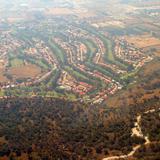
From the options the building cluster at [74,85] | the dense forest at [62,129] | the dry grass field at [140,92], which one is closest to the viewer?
the dense forest at [62,129]

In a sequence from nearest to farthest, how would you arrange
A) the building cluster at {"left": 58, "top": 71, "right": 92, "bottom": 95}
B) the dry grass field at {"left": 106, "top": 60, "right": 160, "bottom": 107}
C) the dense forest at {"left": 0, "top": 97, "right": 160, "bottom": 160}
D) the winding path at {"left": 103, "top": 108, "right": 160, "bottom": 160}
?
1. the winding path at {"left": 103, "top": 108, "right": 160, "bottom": 160}
2. the dense forest at {"left": 0, "top": 97, "right": 160, "bottom": 160}
3. the dry grass field at {"left": 106, "top": 60, "right": 160, "bottom": 107}
4. the building cluster at {"left": 58, "top": 71, "right": 92, "bottom": 95}

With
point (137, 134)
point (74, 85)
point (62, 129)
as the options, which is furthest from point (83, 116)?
point (74, 85)

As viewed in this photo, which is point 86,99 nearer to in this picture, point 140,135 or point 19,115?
point 19,115

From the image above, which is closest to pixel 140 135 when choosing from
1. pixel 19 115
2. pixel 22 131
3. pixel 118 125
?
pixel 118 125

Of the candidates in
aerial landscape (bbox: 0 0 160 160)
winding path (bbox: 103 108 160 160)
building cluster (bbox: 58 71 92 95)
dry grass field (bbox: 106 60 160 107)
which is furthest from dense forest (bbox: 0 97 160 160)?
building cluster (bbox: 58 71 92 95)

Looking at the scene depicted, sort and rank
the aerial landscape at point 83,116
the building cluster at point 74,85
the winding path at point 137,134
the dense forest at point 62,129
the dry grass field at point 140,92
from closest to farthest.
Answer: the winding path at point 137,134, the dense forest at point 62,129, the aerial landscape at point 83,116, the dry grass field at point 140,92, the building cluster at point 74,85

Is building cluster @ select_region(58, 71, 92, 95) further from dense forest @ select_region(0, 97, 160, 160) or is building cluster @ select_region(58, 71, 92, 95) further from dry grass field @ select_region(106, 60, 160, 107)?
dense forest @ select_region(0, 97, 160, 160)

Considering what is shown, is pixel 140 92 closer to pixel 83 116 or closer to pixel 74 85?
pixel 83 116

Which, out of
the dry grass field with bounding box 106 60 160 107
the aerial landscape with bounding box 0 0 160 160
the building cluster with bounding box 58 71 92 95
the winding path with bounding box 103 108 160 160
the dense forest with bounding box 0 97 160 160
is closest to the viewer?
the winding path with bounding box 103 108 160 160

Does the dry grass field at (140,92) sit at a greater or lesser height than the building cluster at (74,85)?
greater

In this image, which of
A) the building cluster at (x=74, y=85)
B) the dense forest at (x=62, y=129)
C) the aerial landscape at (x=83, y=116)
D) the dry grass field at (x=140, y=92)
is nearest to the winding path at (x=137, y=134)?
the aerial landscape at (x=83, y=116)

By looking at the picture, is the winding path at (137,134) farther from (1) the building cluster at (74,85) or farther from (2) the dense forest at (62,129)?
(1) the building cluster at (74,85)
